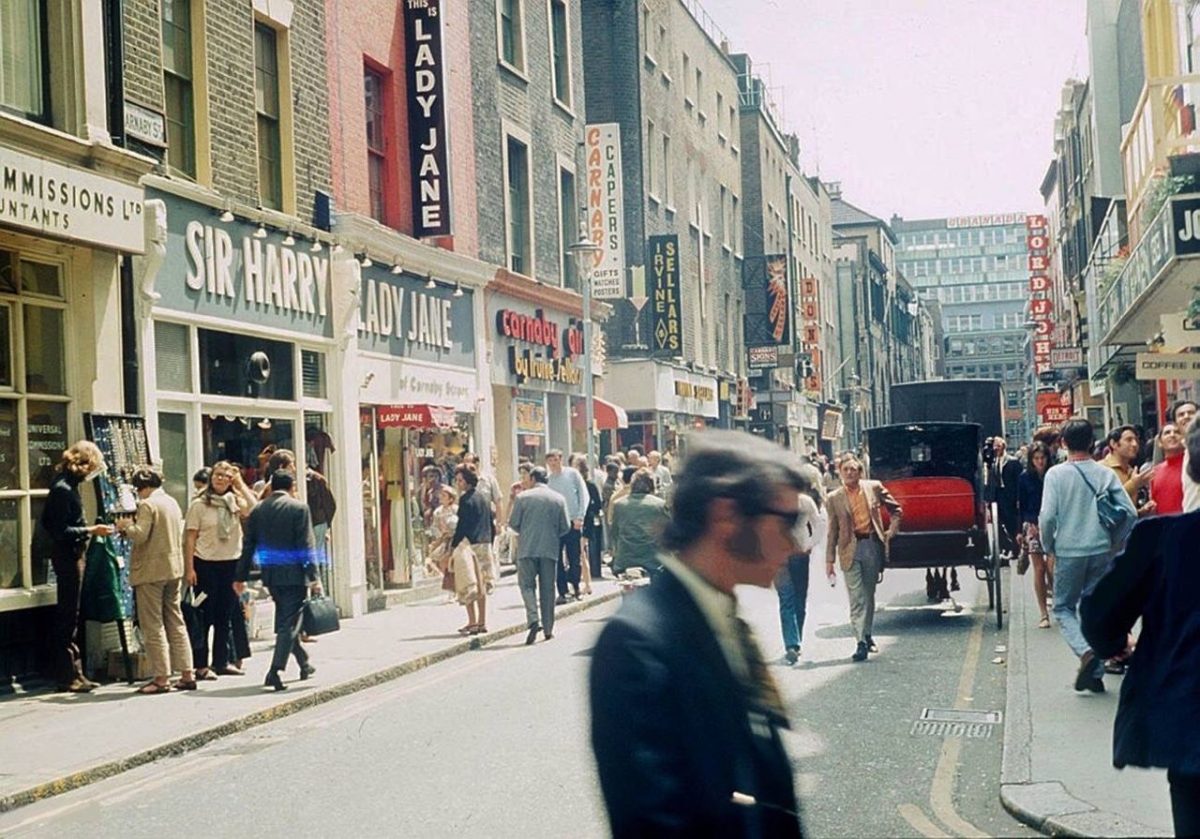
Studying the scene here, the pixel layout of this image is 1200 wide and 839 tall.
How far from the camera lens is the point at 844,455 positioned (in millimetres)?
12969

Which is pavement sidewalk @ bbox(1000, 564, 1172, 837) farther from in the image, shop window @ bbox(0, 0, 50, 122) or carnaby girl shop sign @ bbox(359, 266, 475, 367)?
carnaby girl shop sign @ bbox(359, 266, 475, 367)

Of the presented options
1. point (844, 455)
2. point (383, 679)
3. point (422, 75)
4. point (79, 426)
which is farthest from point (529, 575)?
point (422, 75)

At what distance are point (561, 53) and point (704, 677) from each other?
2703 centimetres

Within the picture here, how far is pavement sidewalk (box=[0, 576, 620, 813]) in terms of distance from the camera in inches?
341

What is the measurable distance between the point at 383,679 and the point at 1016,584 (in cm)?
942

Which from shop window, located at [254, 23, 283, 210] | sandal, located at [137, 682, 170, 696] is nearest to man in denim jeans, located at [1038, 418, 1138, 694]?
sandal, located at [137, 682, 170, 696]

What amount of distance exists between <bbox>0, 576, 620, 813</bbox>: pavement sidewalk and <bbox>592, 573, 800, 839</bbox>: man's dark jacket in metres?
Result: 6.41

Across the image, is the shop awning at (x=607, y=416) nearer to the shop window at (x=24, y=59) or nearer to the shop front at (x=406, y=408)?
the shop front at (x=406, y=408)

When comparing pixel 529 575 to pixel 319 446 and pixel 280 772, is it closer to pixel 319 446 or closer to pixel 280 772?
pixel 319 446

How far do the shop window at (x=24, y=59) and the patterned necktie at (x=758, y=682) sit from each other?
10.9 m

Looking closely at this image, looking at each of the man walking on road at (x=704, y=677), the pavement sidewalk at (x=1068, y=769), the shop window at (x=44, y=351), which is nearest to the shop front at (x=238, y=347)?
the shop window at (x=44, y=351)

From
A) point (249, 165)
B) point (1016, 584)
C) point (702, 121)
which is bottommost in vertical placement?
point (1016, 584)

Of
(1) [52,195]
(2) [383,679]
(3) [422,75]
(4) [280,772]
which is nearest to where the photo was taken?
(4) [280,772]

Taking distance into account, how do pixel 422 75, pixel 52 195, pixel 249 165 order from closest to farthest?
pixel 52 195 < pixel 249 165 < pixel 422 75
